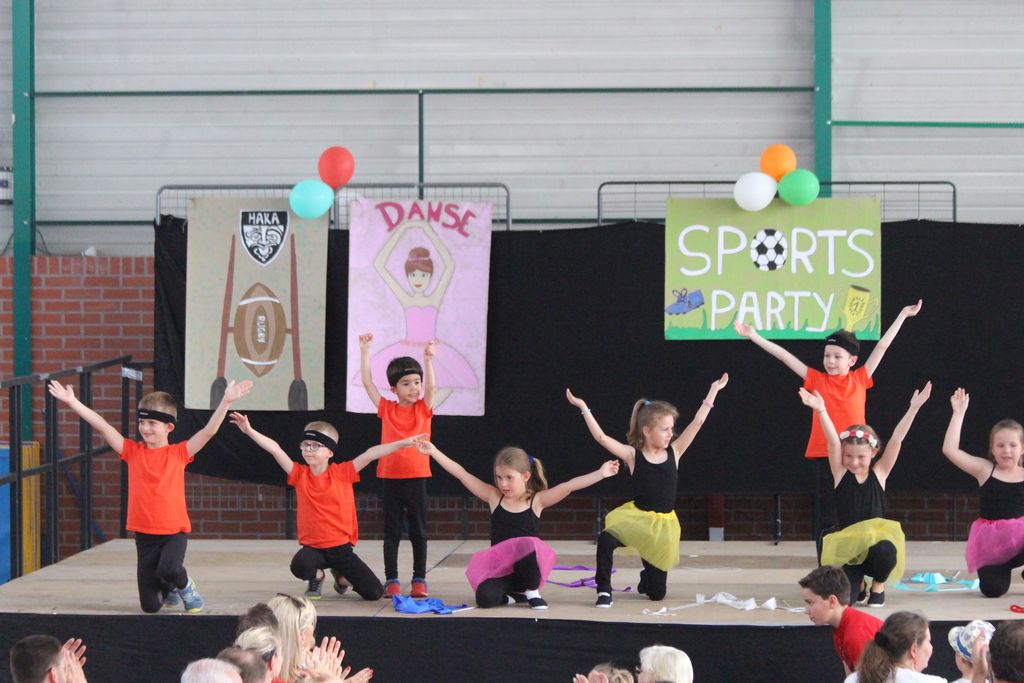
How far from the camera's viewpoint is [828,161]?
9.61 m

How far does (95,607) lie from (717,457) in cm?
433

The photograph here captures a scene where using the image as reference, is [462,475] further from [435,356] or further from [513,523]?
[435,356]

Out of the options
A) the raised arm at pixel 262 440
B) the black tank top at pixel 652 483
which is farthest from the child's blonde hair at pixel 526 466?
the raised arm at pixel 262 440

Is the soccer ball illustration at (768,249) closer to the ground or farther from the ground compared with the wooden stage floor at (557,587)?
farther from the ground

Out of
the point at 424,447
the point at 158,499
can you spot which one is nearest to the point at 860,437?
the point at 424,447

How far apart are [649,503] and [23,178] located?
Answer: 588 cm

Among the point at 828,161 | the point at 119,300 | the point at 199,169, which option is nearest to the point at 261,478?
the point at 119,300

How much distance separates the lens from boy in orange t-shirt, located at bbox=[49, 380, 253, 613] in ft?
21.7

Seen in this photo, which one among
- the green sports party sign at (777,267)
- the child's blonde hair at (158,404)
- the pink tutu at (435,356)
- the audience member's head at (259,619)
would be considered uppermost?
the green sports party sign at (777,267)

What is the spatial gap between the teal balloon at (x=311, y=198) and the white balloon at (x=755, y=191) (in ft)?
9.33

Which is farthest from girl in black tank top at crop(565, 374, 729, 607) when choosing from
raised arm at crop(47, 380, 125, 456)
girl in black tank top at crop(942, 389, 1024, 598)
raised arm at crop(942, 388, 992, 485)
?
raised arm at crop(47, 380, 125, 456)

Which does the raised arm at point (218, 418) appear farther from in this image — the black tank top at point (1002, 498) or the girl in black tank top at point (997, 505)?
the black tank top at point (1002, 498)

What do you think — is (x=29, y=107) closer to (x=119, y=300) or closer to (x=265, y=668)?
(x=119, y=300)

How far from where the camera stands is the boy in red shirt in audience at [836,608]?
5.73 meters
